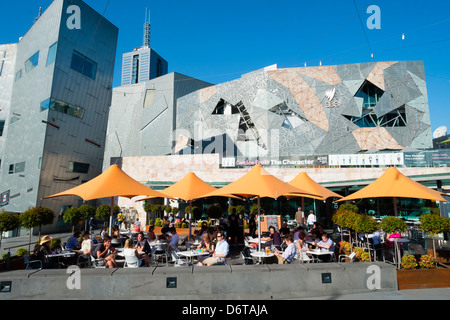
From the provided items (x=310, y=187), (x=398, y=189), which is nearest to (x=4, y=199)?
(x=310, y=187)

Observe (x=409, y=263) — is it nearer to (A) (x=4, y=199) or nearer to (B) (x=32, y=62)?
(A) (x=4, y=199)

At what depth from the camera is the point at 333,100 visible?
31.8 metres

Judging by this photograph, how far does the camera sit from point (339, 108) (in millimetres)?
31578

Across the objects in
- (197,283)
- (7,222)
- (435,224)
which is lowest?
(197,283)

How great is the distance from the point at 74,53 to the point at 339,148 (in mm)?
27822

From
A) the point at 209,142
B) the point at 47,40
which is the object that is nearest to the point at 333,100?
the point at 209,142

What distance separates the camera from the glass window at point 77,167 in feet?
77.6

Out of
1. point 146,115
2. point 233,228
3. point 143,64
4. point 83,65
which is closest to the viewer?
point 233,228

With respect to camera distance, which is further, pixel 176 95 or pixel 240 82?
pixel 176 95

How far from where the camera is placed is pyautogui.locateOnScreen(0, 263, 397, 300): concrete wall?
557 centimetres

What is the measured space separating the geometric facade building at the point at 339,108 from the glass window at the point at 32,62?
71.9ft

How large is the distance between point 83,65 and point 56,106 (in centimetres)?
464
